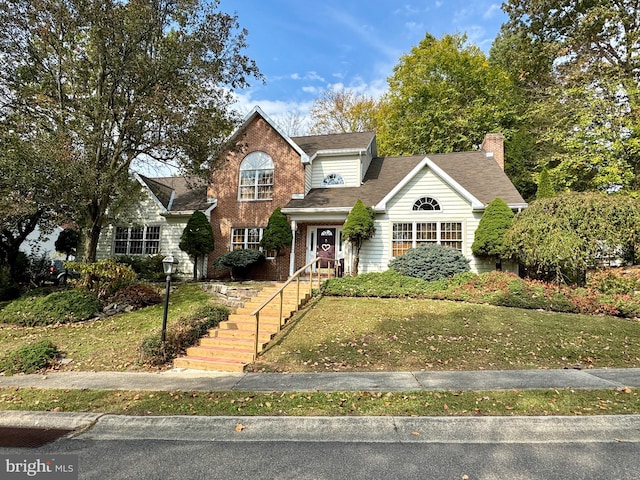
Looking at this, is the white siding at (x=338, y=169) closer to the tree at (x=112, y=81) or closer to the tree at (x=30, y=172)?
the tree at (x=112, y=81)

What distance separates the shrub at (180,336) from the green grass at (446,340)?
2.06 meters

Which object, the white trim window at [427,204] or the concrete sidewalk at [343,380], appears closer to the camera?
the concrete sidewalk at [343,380]

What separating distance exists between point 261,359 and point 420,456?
450cm

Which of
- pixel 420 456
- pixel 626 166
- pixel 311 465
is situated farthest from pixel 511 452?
pixel 626 166

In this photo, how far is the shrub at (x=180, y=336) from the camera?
779 centimetres

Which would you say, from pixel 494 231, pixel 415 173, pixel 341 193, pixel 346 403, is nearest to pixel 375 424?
pixel 346 403

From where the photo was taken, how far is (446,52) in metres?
26.8


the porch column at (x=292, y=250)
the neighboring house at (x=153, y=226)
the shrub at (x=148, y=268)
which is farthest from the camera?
the neighboring house at (x=153, y=226)

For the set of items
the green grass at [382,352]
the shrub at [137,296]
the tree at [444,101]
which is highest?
the tree at [444,101]

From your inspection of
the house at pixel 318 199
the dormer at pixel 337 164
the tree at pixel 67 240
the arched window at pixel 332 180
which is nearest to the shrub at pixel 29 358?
the house at pixel 318 199

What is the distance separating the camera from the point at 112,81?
12.2 metres

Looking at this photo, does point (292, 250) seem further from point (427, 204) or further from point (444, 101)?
point (444, 101)

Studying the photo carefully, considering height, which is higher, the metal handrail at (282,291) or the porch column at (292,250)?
the porch column at (292,250)

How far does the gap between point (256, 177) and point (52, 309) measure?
31.7 feet
